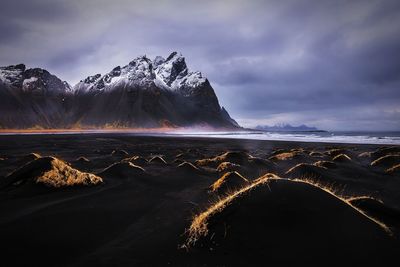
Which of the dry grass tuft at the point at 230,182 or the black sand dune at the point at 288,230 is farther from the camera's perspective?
the dry grass tuft at the point at 230,182

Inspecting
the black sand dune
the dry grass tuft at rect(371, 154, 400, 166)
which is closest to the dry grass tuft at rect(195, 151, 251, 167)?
the dry grass tuft at rect(371, 154, 400, 166)

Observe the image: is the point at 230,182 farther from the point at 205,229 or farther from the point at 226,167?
the point at 205,229

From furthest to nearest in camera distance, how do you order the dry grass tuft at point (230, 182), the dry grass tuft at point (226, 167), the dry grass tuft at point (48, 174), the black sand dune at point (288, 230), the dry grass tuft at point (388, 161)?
the dry grass tuft at point (388, 161)
the dry grass tuft at point (226, 167)
the dry grass tuft at point (230, 182)
the dry grass tuft at point (48, 174)
the black sand dune at point (288, 230)

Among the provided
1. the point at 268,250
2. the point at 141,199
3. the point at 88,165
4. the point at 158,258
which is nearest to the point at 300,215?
the point at 268,250

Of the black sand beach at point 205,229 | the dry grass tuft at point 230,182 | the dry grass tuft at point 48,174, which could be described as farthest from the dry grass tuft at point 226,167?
the dry grass tuft at point 48,174

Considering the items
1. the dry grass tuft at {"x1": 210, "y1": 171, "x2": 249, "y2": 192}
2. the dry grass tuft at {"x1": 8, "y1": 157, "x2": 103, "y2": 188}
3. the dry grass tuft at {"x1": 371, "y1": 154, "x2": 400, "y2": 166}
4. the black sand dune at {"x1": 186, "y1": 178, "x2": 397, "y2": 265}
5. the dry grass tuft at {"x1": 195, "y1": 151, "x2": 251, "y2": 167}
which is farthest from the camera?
the dry grass tuft at {"x1": 195, "y1": 151, "x2": 251, "y2": 167}

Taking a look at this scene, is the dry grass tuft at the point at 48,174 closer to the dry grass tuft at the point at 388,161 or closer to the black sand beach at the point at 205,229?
the black sand beach at the point at 205,229

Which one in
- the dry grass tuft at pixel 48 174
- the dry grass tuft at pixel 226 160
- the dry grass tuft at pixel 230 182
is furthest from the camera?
the dry grass tuft at pixel 226 160

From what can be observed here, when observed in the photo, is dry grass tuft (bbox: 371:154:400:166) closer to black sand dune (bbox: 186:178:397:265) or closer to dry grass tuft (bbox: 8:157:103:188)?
black sand dune (bbox: 186:178:397:265)

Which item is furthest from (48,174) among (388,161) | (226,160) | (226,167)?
(388,161)

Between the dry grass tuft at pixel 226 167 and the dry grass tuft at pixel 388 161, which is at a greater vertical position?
the dry grass tuft at pixel 388 161

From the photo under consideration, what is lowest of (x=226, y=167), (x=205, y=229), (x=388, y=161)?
(x=226, y=167)

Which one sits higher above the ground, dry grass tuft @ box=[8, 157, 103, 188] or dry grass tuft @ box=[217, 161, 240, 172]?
dry grass tuft @ box=[8, 157, 103, 188]

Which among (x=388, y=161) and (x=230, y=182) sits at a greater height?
(x=388, y=161)
